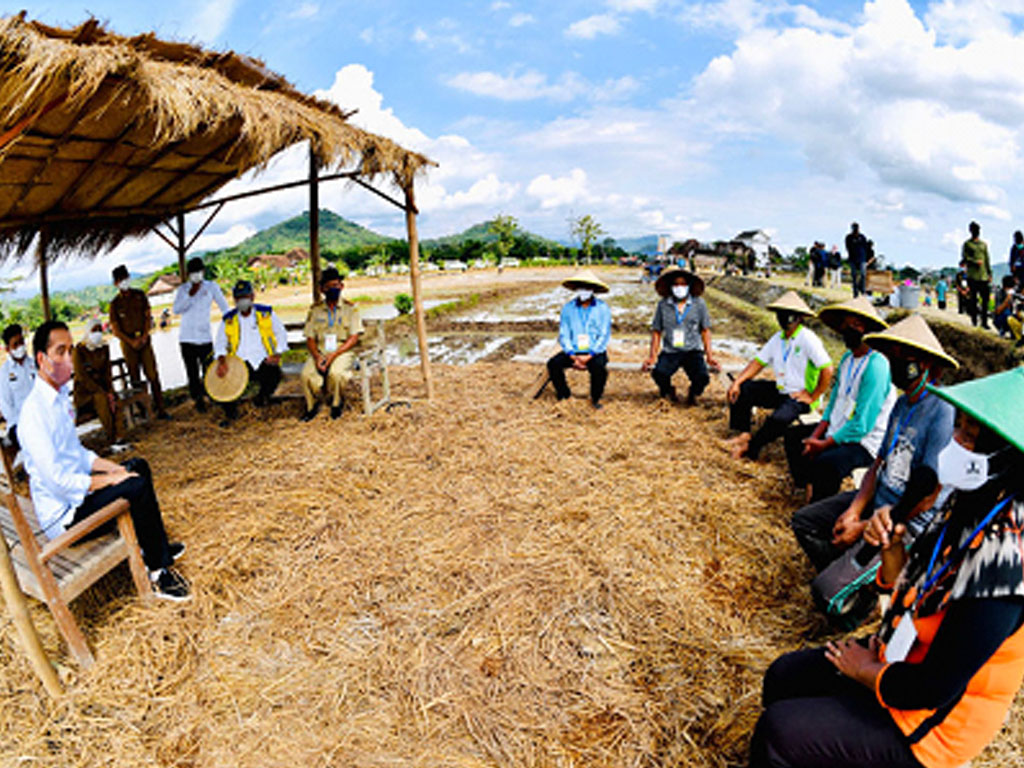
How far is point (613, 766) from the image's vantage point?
2172 millimetres

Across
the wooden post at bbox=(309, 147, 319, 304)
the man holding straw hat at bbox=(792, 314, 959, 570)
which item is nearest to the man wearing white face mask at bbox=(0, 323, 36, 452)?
the wooden post at bbox=(309, 147, 319, 304)

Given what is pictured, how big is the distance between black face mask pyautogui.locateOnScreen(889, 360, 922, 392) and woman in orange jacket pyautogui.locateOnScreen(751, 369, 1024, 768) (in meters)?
1.21

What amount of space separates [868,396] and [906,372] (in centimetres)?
70

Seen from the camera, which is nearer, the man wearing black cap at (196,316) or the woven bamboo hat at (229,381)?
the woven bamboo hat at (229,381)

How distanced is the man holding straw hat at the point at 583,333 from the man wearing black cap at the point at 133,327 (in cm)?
475

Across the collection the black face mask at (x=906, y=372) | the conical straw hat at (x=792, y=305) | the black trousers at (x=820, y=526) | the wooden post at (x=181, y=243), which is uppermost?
the wooden post at (x=181, y=243)

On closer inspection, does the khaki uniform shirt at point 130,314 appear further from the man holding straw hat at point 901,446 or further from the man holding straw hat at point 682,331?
the man holding straw hat at point 901,446

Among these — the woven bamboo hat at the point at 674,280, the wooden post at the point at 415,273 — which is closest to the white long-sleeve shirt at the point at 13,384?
the wooden post at the point at 415,273

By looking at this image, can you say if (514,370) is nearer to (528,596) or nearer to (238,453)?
(238,453)

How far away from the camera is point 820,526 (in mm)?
3037

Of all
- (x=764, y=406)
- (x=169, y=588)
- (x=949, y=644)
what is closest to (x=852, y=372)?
(x=764, y=406)

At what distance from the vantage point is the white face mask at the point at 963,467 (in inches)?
61.9

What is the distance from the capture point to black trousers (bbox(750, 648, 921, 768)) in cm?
159

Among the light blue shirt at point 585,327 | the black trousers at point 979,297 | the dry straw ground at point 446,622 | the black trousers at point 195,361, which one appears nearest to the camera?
the dry straw ground at point 446,622
